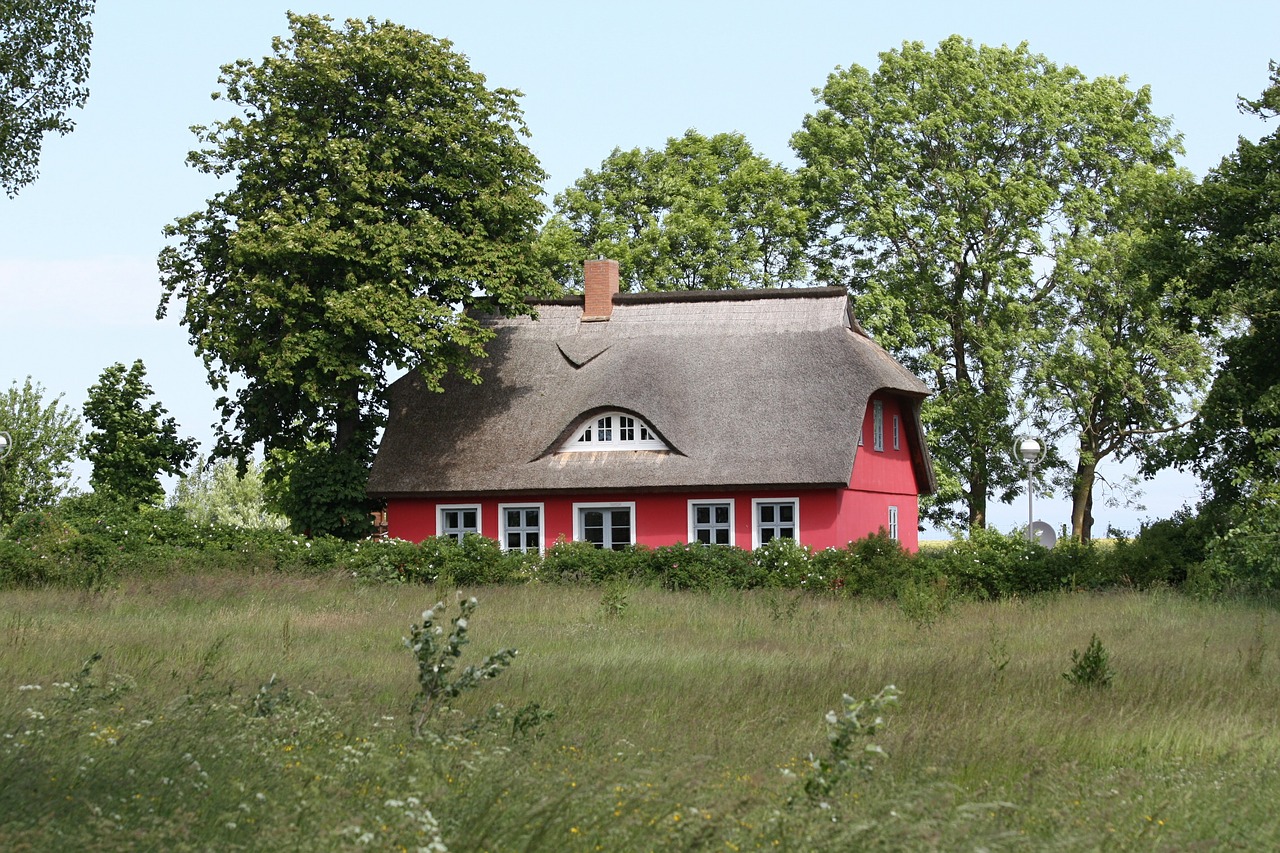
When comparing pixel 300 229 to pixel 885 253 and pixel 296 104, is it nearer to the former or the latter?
pixel 296 104

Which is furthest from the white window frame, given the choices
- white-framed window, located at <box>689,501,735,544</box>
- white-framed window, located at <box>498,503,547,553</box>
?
white-framed window, located at <box>498,503,547,553</box>

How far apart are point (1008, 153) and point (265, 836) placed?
38868 mm

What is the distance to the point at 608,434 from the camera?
1337 inches

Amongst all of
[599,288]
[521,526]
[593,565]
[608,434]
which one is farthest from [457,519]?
[593,565]

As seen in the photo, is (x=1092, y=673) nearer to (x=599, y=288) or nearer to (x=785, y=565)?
(x=785, y=565)

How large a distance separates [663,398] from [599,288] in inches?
200

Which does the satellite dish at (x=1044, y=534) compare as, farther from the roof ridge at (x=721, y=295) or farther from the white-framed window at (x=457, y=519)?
the white-framed window at (x=457, y=519)

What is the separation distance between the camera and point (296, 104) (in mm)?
33312

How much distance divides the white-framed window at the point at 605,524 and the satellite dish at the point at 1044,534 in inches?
353

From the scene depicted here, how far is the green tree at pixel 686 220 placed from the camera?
4288 cm

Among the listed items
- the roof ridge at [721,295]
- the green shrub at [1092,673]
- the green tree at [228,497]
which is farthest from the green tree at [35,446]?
the green shrub at [1092,673]

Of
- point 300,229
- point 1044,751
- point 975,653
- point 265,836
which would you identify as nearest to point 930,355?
point 300,229

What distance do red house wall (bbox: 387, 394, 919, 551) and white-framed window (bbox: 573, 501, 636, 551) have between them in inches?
4.6

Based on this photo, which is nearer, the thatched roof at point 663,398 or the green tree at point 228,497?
the thatched roof at point 663,398
